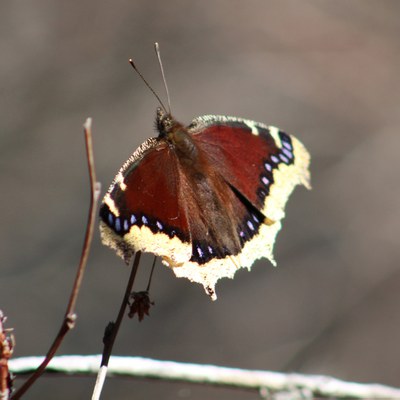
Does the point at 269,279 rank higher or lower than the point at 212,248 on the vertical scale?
higher

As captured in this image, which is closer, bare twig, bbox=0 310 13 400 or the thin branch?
bare twig, bbox=0 310 13 400

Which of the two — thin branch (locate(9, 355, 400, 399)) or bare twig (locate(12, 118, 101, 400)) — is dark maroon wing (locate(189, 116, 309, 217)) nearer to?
thin branch (locate(9, 355, 400, 399))

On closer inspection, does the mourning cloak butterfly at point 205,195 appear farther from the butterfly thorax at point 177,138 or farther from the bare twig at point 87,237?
the bare twig at point 87,237

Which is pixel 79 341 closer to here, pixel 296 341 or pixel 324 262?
pixel 296 341

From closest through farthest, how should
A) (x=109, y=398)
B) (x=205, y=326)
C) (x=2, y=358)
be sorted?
(x=2, y=358) < (x=109, y=398) < (x=205, y=326)

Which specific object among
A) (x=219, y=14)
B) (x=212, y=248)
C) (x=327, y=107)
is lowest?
(x=212, y=248)

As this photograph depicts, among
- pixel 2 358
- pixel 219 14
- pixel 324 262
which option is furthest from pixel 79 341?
pixel 2 358

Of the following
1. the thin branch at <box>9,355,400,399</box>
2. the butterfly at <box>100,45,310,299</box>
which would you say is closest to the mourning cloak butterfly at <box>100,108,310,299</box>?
the butterfly at <box>100,45,310,299</box>
